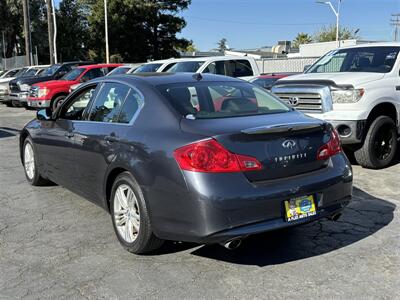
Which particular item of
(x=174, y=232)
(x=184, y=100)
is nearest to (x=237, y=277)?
(x=174, y=232)

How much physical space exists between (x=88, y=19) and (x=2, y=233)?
133 ft

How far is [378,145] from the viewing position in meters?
7.50

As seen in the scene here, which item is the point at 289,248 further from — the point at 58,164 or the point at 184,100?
the point at 58,164

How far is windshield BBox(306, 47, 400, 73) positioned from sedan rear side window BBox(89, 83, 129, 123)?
185 inches

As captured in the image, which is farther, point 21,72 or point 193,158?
point 21,72

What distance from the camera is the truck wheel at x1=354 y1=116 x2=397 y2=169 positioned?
7266mm

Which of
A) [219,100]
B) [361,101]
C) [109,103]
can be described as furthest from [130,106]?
[361,101]

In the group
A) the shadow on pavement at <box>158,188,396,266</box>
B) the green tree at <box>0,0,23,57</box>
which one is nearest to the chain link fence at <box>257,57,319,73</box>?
the green tree at <box>0,0,23,57</box>

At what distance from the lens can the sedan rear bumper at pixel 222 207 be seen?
3.57 metres

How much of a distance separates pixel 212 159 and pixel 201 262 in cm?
100

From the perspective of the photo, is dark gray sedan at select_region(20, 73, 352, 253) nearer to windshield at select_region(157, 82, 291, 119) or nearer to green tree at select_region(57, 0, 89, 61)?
windshield at select_region(157, 82, 291, 119)

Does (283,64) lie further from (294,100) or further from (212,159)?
(212,159)

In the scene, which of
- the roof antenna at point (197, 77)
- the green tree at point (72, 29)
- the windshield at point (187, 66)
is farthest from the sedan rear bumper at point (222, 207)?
the green tree at point (72, 29)

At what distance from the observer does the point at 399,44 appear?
8.30 metres
